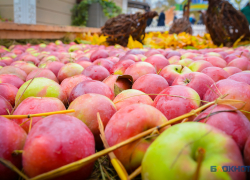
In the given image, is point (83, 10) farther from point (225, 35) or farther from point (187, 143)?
point (187, 143)

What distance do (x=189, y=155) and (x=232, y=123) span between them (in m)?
A: 0.27

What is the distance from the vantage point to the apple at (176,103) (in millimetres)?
951

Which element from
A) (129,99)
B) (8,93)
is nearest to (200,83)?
(129,99)

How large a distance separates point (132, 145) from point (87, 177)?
0.66 ft

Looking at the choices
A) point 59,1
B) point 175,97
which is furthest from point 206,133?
point 59,1

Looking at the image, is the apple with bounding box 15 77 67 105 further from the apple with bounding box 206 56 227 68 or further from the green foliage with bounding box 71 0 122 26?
the green foliage with bounding box 71 0 122 26

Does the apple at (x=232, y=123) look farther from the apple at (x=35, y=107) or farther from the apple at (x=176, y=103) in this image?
the apple at (x=35, y=107)

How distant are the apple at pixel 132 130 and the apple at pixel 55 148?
0.32 ft

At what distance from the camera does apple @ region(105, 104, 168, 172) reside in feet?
2.21

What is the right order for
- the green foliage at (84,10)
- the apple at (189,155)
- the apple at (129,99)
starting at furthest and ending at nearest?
the green foliage at (84,10) → the apple at (129,99) → the apple at (189,155)

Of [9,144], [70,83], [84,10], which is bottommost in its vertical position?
[9,144]

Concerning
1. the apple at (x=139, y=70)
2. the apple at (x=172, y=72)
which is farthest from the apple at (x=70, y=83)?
the apple at (x=172, y=72)

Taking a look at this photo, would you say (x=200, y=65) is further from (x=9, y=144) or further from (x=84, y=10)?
(x=84, y=10)

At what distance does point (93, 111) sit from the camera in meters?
0.88
